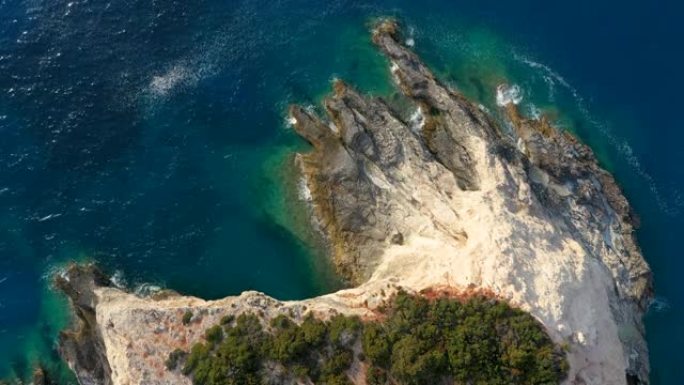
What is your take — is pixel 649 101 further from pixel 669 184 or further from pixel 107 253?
pixel 107 253

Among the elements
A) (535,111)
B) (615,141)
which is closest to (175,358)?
(535,111)

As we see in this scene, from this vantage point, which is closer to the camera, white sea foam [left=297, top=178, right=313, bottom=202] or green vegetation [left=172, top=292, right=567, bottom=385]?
green vegetation [left=172, top=292, right=567, bottom=385]

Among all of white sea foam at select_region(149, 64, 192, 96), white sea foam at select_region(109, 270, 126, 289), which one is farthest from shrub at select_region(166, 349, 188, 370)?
white sea foam at select_region(149, 64, 192, 96)

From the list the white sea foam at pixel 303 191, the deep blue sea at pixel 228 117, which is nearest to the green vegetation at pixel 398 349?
the deep blue sea at pixel 228 117

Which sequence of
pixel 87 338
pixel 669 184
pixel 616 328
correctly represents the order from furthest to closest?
pixel 669 184, pixel 87 338, pixel 616 328

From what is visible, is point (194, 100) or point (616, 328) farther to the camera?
point (194, 100)

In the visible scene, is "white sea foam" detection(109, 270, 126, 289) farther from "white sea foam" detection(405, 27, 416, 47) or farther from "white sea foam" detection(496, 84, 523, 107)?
"white sea foam" detection(496, 84, 523, 107)

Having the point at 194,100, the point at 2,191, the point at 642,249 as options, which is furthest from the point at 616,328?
the point at 2,191
